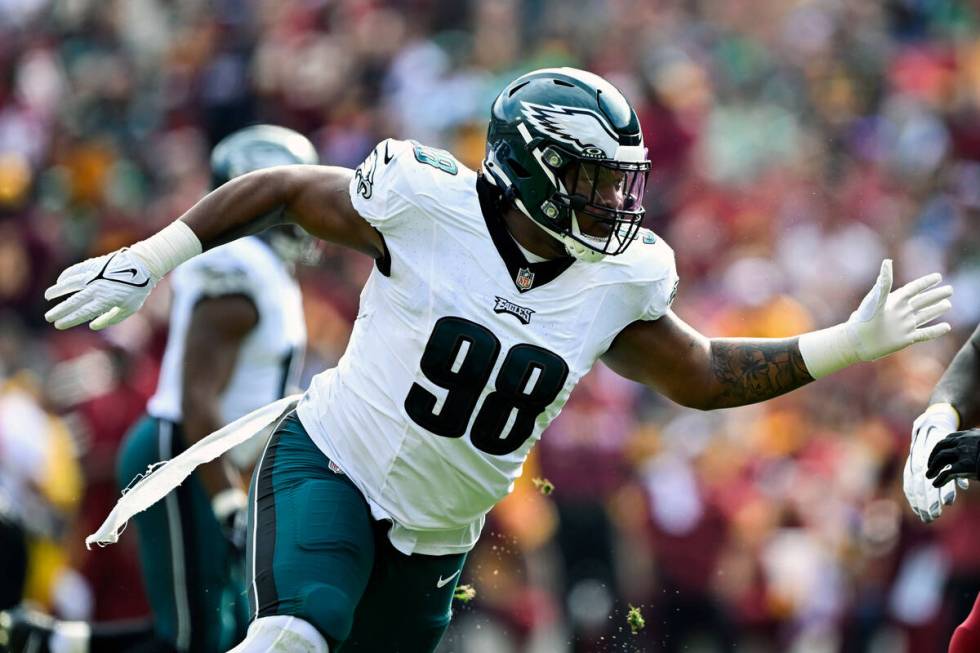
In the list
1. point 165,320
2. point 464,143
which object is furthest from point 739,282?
point 165,320

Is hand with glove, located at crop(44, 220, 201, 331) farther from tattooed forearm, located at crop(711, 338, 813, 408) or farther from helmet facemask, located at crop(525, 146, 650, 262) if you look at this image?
tattooed forearm, located at crop(711, 338, 813, 408)

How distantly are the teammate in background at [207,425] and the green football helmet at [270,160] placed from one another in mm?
11

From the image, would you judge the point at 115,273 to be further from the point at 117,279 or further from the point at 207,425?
the point at 207,425

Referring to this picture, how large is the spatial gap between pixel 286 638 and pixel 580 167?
54.7 inches

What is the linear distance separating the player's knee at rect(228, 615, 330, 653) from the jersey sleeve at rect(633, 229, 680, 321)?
3.92 ft

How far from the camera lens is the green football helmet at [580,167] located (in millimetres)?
4344

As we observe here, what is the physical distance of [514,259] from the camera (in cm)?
440

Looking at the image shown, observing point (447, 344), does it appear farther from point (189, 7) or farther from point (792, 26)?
point (189, 7)

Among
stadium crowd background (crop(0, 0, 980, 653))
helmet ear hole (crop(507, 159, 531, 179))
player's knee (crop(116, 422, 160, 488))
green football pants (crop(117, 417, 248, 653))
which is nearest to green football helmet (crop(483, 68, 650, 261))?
helmet ear hole (crop(507, 159, 531, 179))

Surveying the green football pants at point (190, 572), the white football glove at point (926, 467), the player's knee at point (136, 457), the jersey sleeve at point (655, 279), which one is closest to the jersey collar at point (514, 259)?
the jersey sleeve at point (655, 279)

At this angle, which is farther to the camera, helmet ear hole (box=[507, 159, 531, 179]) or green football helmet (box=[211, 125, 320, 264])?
green football helmet (box=[211, 125, 320, 264])

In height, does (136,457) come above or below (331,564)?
below

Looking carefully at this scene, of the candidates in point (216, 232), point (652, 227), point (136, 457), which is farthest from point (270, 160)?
point (652, 227)

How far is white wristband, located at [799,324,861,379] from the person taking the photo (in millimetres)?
4516
